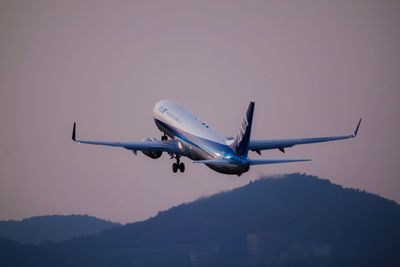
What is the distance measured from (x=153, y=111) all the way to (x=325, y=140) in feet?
91.0

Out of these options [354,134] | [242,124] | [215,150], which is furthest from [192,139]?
[354,134]

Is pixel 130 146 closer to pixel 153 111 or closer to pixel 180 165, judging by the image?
pixel 180 165

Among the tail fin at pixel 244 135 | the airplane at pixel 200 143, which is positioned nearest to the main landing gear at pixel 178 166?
the airplane at pixel 200 143

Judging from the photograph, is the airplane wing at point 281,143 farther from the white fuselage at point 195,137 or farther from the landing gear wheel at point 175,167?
the landing gear wheel at point 175,167

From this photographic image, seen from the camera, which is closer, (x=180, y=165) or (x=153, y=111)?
(x=180, y=165)

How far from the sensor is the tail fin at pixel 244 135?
8181 centimetres

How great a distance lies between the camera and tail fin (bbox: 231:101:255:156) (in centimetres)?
8181

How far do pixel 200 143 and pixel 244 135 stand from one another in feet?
35.2

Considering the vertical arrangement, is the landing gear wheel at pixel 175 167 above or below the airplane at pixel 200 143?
below

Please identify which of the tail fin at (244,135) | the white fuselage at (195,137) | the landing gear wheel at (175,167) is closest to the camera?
the tail fin at (244,135)

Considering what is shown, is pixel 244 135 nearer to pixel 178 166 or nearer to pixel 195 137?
pixel 195 137

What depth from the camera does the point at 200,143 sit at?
92500mm

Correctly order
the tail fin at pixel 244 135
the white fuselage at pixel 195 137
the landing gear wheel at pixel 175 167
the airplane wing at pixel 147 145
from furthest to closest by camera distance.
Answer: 1. the landing gear wheel at pixel 175 167
2. the airplane wing at pixel 147 145
3. the white fuselage at pixel 195 137
4. the tail fin at pixel 244 135

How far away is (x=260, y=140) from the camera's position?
3930 inches
